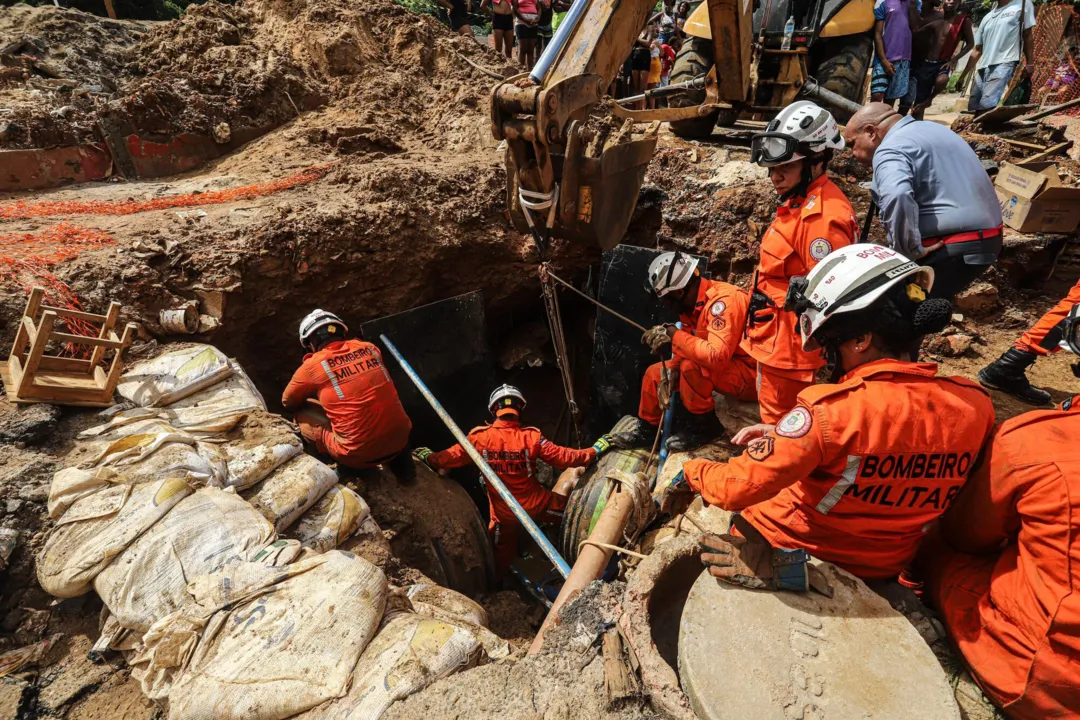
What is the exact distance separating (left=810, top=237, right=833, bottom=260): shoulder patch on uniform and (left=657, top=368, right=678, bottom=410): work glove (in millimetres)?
1290

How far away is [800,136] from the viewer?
2816mm

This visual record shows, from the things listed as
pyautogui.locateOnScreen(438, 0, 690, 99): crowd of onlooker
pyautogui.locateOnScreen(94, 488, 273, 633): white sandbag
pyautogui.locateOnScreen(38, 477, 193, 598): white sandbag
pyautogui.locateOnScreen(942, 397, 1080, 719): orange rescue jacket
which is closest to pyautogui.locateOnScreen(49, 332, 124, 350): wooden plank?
pyautogui.locateOnScreen(38, 477, 193, 598): white sandbag

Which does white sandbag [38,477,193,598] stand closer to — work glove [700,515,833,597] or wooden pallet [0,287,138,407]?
wooden pallet [0,287,138,407]

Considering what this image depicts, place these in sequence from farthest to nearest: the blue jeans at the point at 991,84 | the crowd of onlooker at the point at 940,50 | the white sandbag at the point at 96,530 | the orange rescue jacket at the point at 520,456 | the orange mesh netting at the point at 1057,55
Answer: the orange mesh netting at the point at 1057,55 < the blue jeans at the point at 991,84 < the crowd of onlooker at the point at 940,50 < the orange rescue jacket at the point at 520,456 < the white sandbag at the point at 96,530

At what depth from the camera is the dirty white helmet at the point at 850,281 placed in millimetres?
1729

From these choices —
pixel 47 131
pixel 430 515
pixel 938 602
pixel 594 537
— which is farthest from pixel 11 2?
pixel 938 602

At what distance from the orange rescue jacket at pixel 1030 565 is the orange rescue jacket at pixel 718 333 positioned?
159cm

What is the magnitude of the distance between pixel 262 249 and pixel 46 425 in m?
2.08

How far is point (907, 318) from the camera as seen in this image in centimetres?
169

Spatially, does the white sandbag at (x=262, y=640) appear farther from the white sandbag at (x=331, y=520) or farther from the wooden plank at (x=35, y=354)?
the wooden plank at (x=35, y=354)

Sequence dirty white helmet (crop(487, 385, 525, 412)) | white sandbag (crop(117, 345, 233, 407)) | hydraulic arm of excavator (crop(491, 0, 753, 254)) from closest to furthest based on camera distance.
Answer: hydraulic arm of excavator (crop(491, 0, 753, 254)), white sandbag (crop(117, 345, 233, 407)), dirty white helmet (crop(487, 385, 525, 412))

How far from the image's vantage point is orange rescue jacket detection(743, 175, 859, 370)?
275 cm

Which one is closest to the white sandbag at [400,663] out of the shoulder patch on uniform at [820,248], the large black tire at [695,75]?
the shoulder patch on uniform at [820,248]

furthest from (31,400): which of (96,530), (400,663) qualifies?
(400,663)
